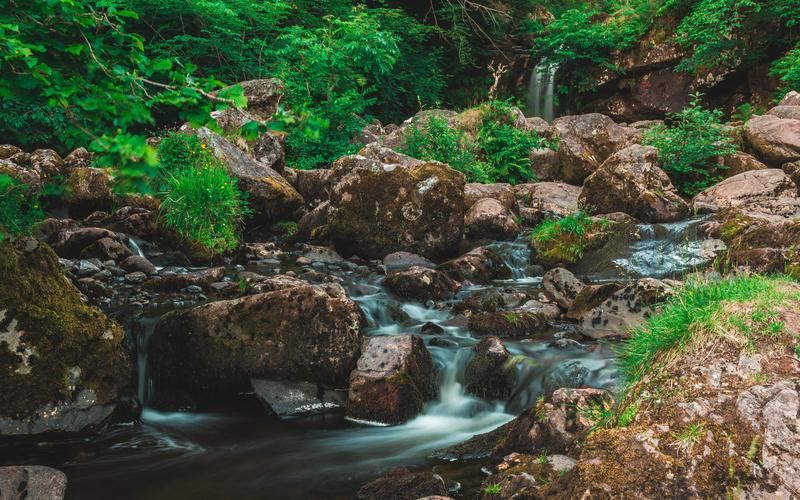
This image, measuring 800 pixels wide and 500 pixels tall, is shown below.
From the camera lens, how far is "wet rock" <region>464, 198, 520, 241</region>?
10.9 m

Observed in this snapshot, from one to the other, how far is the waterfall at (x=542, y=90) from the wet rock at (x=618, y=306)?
17203 millimetres

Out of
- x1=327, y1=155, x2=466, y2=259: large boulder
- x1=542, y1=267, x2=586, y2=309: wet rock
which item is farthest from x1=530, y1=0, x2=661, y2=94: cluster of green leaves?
→ x1=542, y1=267, x2=586, y2=309: wet rock

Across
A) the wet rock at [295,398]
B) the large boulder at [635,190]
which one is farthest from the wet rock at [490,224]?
the wet rock at [295,398]

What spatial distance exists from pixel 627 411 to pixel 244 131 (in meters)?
2.06

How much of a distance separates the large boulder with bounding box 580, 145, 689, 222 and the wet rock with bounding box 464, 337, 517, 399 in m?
6.83

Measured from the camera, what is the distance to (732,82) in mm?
19281

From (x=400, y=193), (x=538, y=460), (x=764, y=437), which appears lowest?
(x=538, y=460)

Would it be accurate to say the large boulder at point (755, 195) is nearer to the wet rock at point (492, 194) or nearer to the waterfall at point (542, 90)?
the wet rock at point (492, 194)

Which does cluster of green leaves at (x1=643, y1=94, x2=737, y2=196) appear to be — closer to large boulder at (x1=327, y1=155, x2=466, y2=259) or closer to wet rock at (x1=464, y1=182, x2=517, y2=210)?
wet rock at (x1=464, y1=182, x2=517, y2=210)

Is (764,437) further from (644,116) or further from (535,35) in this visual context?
(535,35)

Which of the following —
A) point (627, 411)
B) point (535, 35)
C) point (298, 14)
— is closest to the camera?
point (627, 411)

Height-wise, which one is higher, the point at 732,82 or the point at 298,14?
the point at 298,14

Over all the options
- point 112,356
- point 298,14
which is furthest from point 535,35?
point 112,356

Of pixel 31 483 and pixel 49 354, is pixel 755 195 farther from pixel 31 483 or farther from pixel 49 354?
pixel 31 483
